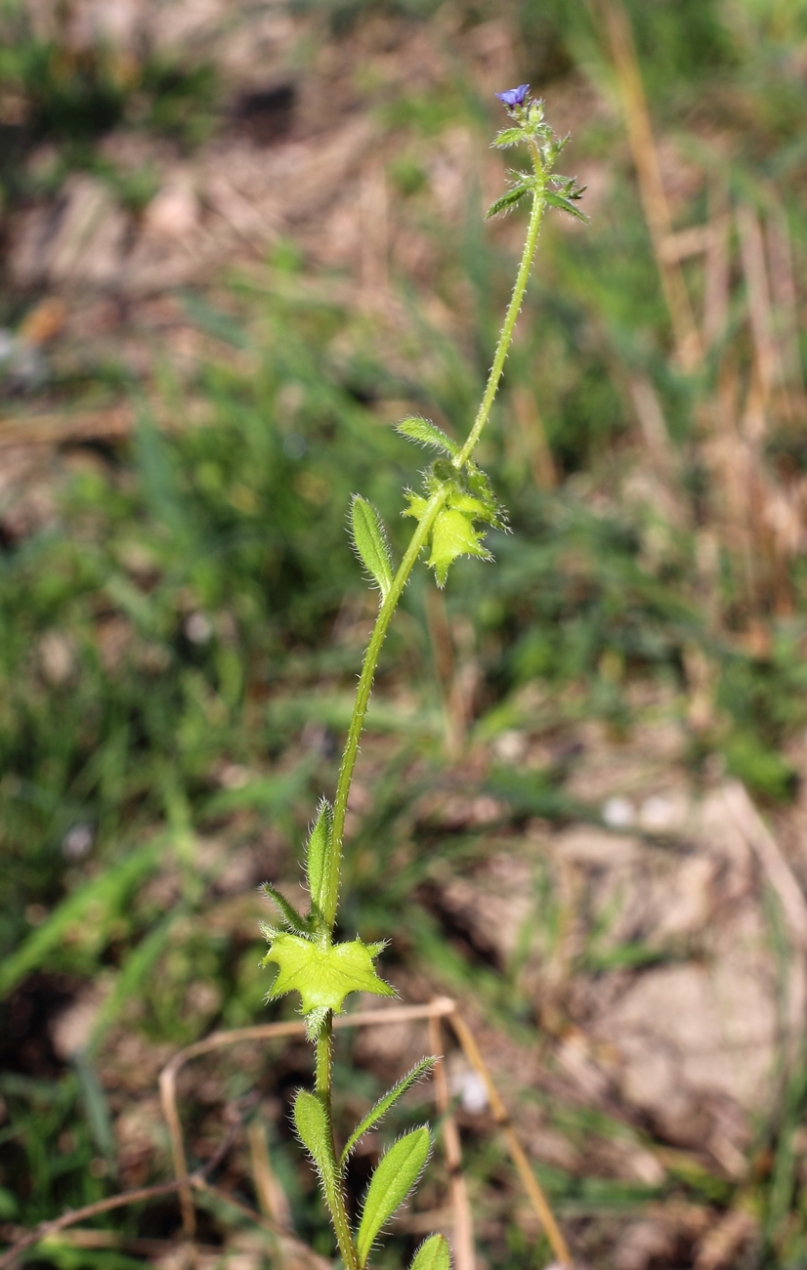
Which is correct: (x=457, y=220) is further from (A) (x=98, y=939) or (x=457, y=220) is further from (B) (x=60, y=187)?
(A) (x=98, y=939)

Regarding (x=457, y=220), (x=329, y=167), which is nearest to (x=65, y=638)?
(x=457, y=220)

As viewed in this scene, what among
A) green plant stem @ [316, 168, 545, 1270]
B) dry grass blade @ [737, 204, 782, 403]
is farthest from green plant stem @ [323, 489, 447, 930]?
dry grass blade @ [737, 204, 782, 403]

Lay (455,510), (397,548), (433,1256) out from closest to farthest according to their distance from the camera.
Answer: (455,510), (433,1256), (397,548)

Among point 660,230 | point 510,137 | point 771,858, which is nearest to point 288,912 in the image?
point 510,137

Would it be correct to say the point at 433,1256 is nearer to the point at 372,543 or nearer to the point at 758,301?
the point at 372,543

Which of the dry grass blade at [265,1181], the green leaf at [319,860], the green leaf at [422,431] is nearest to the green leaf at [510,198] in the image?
the green leaf at [422,431]

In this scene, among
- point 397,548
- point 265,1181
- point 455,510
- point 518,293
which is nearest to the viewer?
point 518,293

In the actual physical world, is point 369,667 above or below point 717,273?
below
